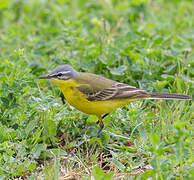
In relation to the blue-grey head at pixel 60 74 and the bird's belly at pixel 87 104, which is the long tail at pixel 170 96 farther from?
the blue-grey head at pixel 60 74

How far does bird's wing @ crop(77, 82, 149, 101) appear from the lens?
586cm

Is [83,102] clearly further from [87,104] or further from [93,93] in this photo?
[93,93]

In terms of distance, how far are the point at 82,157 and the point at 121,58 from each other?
286 cm

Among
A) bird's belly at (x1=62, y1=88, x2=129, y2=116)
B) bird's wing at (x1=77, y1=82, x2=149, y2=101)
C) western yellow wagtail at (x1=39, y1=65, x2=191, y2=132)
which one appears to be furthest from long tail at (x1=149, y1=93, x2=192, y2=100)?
bird's belly at (x1=62, y1=88, x2=129, y2=116)

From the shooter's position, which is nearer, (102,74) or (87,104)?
(87,104)

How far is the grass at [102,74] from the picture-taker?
4836mm

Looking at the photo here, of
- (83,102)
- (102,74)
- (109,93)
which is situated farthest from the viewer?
(102,74)

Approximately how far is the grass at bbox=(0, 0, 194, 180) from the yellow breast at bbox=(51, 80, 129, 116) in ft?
0.61

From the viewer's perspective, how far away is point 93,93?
5.89m

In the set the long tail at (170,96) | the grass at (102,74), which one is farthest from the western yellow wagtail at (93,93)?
the grass at (102,74)

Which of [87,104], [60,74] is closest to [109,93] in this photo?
[87,104]

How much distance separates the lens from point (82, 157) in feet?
17.3

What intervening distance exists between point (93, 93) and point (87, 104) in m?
0.23

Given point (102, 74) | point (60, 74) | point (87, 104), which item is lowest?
point (102, 74)
